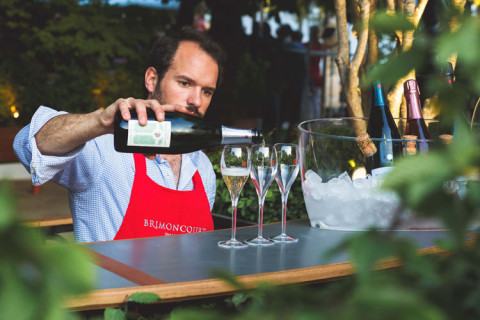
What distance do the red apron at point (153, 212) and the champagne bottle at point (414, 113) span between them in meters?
0.79

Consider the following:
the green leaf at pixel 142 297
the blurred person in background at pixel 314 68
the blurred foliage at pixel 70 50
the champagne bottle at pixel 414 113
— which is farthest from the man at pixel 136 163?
the blurred foliage at pixel 70 50

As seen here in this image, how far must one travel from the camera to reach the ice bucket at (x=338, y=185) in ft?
5.39

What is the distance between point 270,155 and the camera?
1.65m

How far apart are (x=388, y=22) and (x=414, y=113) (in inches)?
61.6

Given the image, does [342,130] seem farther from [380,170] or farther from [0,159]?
[0,159]

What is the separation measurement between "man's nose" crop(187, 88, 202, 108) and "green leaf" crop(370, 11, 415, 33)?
2.02m

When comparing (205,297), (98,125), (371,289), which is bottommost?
(205,297)

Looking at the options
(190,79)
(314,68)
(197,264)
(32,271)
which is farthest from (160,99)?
(314,68)

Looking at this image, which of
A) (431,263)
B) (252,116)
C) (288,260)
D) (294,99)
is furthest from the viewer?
(252,116)

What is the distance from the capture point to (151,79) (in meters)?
2.66

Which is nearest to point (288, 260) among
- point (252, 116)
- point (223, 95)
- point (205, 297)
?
point (205, 297)

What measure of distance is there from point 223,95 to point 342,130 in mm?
4408

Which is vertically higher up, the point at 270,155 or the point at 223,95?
the point at 223,95

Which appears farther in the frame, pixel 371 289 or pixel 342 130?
pixel 342 130
